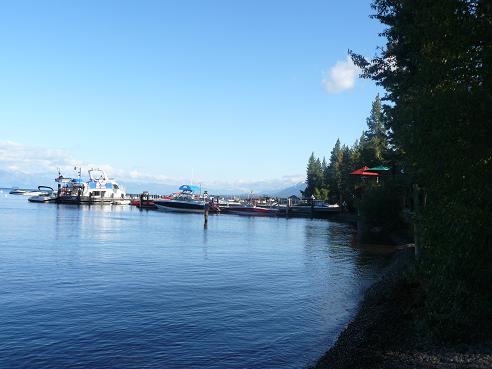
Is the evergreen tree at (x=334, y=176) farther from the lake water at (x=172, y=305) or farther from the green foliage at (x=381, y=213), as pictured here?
the lake water at (x=172, y=305)

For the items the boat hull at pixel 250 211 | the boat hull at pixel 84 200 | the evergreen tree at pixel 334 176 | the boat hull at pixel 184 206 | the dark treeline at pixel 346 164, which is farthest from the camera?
the boat hull at pixel 84 200

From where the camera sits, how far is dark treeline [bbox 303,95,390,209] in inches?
3113

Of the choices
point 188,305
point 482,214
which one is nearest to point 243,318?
point 188,305

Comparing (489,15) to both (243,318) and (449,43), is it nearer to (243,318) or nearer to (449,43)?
(449,43)

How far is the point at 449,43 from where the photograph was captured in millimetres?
10344

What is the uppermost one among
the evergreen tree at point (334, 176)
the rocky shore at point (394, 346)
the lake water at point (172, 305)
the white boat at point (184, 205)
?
the evergreen tree at point (334, 176)

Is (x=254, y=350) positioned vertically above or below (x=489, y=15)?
below

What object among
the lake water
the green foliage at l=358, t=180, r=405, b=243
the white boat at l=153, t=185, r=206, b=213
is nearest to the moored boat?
the white boat at l=153, t=185, r=206, b=213

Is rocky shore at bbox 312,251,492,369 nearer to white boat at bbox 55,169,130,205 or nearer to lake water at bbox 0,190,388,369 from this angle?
lake water at bbox 0,190,388,369

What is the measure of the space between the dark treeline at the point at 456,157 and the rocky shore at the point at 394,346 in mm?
723

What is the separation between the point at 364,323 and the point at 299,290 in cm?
790

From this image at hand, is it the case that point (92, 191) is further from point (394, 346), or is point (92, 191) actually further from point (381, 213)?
point (394, 346)

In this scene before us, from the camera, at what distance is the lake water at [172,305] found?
13102 mm

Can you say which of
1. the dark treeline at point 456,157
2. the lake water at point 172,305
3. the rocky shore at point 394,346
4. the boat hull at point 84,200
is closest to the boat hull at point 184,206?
the boat hull at point 84,200
